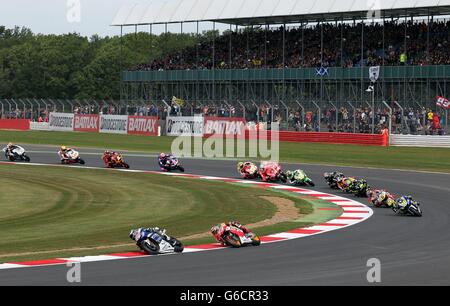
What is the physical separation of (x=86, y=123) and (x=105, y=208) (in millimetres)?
45463

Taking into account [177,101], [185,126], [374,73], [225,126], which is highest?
[374,73]

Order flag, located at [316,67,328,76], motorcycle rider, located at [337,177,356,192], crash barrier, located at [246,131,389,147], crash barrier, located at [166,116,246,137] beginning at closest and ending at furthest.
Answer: motorcycle rider, located at [337,177,356,192] < crash barrier, located at [246,131,389,147] < crash barrier, located at [166,116,246,137] < flag, located at [316,67,328,76]

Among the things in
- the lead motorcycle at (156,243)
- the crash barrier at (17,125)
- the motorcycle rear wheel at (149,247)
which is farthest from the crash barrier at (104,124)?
the motorcycle rear wheel at (149,247)

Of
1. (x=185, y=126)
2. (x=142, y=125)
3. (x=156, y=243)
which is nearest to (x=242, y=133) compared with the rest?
(x=185, y=126)

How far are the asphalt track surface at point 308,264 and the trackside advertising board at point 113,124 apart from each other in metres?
45.8

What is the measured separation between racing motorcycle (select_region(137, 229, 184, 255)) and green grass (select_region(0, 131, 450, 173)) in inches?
883

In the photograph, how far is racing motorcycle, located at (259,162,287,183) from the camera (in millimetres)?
32444

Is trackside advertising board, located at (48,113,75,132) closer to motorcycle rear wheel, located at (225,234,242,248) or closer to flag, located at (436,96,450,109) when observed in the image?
flag, located at (436,96,450,109)

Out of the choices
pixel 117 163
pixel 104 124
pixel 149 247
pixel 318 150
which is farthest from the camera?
pixel 104 124

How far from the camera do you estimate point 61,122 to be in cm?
7094

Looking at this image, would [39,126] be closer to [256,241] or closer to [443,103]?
[443,103]

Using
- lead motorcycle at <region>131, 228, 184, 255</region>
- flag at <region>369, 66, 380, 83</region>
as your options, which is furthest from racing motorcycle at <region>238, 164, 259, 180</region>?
flag at <region>369, 66, 380, 83</region>

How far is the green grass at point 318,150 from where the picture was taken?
41.1 m

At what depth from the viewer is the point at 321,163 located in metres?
41.5
